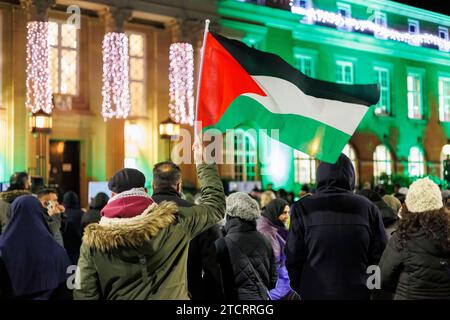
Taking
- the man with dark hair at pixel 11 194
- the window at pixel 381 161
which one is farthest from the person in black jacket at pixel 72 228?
the window at pixel 381 161

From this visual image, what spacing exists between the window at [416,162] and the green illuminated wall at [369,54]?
423 mm

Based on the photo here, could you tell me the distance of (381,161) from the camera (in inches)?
1347

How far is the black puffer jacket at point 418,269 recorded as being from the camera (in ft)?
14.4

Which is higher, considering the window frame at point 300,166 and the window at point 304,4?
the window at point 304,4

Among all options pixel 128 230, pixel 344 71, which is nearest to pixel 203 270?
pixel 128 230

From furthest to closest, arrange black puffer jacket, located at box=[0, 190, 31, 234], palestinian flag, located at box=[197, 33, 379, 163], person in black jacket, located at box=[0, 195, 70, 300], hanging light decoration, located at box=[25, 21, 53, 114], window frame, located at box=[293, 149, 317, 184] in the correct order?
window frame, located at box=[293, 149, 317, 184] < hanging light decoration, located at box=[25, 21, 53, 114] < black puffer jacket, located at box=[0, 190, 31, 234] < person in black jacket, located at box=[0, 195, 70, 300] < palestinian flag, located at box=[197, 33, 379, 163]

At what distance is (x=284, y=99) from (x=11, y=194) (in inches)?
141

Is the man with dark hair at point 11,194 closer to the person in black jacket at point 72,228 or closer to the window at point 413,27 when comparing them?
the person in black jacket at point 72,228

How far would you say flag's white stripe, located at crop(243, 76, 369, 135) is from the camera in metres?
5.46

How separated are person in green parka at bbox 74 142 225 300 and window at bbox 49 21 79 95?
64.5 feet

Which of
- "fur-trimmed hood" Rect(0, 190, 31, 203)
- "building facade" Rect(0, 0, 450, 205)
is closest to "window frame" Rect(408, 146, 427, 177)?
"building facade" Rect(0, 0, 450, 205)

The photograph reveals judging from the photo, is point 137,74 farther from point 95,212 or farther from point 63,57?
point 95,212


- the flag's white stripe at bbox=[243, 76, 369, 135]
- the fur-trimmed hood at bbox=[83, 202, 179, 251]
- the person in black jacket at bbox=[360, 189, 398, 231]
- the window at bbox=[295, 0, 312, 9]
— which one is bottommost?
the person in black jacket at bbox=[360, 189, 398, 231]

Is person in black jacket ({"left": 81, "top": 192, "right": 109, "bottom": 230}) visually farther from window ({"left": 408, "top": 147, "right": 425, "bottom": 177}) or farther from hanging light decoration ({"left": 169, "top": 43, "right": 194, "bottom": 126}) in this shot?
window ({"left": 408, "top": 147, "right": 425, "bottom": 177})
